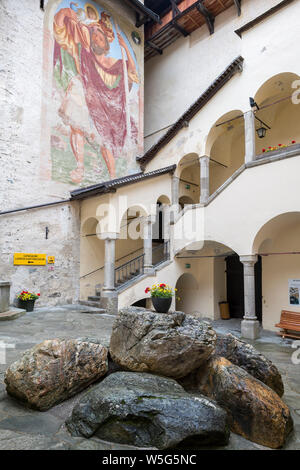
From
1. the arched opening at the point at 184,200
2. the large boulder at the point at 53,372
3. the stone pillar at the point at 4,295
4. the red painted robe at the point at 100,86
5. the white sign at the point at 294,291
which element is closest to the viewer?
the large boulder at the point at 53,372

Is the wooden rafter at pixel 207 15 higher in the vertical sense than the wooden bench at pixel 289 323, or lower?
higher

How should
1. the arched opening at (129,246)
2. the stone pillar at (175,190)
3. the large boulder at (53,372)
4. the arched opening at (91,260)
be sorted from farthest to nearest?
1. the arched opening at (129,246)
2. the arched opening at (91,260)
3. the stone pillar at (175,190)
4. the large boulder at (53,372)

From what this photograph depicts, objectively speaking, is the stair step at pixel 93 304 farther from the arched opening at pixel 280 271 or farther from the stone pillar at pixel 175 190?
the arched opening at pixel 280 271

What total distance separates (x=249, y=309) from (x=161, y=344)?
6.02m

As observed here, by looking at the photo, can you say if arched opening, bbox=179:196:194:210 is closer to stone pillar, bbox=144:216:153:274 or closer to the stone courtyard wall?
stone pillar, bbox=144:216:153:274

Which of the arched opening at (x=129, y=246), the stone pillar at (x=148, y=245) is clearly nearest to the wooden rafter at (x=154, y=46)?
the arched opening at (x=129, y=246)

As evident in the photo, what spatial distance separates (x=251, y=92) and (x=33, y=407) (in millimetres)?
10010

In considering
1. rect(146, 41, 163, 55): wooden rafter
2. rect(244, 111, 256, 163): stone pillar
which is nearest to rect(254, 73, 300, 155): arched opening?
rect(244, 111, 256, 163): stone pillar

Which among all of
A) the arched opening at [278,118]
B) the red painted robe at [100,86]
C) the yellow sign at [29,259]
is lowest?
the yellow sign at [29,259]

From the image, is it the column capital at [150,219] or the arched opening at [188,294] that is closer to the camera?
the column capital at [150,219]

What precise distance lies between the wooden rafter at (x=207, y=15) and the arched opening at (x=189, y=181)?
684cm

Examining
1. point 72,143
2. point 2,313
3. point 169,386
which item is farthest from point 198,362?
point 72,143

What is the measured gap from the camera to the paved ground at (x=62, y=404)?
103 inches

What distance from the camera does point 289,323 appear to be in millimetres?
9000
